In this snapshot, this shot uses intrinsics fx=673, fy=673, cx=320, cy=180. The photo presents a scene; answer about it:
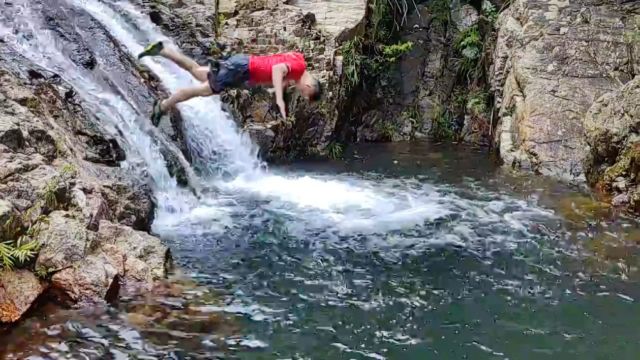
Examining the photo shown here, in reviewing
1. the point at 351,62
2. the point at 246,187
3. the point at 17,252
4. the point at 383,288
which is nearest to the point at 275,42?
the point at 351,62

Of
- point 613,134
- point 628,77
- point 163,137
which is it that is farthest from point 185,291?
point 628,77

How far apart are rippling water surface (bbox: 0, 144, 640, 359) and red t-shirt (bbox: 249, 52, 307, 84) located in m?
1.58

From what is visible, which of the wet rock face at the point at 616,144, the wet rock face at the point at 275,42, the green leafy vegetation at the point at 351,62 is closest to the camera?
the wet rock face at the point at 616,144

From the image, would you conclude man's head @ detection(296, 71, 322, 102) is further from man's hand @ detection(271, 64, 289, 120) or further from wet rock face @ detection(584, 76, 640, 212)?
wet rock face @ detection(584, 76, 640, 212)

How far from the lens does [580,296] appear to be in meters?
5.43

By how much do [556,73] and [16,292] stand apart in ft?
28.3

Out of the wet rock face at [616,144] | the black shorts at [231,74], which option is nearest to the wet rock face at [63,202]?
the black shorts at [231,74]

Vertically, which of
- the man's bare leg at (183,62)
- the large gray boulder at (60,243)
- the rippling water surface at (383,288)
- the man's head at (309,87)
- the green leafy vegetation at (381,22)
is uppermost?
the green leafy vegetation at (381,22)

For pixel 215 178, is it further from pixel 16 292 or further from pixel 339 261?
pixel 16 292

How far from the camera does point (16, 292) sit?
15.1 ft

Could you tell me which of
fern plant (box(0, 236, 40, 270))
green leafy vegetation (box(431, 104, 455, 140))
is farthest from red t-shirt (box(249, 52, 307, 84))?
green leafy vegetation (box(431, 104, 455, 140))

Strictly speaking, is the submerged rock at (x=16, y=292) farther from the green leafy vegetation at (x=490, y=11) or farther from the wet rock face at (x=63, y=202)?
the green leafy vegetation at (x=490, y=11)

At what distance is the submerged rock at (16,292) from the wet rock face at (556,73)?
7.30m

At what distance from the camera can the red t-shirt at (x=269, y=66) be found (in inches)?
254
